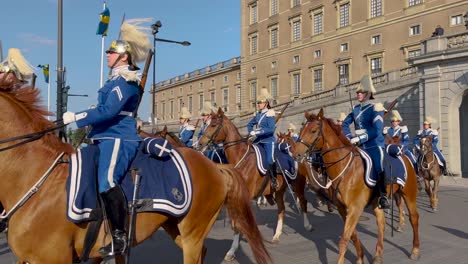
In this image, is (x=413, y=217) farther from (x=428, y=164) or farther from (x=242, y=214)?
(x=428, y=164)

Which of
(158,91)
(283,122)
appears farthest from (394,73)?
(158,91)

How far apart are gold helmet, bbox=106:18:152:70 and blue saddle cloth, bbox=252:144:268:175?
15.9ft

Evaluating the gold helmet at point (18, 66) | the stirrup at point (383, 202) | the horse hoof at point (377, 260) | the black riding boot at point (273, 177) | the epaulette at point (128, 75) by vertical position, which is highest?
the gold helmet at point (18, 66)

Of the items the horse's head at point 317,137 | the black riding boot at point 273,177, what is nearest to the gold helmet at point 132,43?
the horse's head at point 317,137

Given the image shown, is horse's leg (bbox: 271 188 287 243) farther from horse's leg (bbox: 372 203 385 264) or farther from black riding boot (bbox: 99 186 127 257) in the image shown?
black riding boot (bbox: 99 186 127 257)

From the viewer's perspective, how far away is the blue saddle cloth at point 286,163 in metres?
10.0

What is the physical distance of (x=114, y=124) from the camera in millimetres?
4320

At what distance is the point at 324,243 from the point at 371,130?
263 cm

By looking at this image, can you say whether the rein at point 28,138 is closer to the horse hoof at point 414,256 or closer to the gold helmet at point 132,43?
the gold helmet at point 132,43

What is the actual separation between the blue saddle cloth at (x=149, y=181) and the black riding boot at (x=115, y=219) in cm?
12

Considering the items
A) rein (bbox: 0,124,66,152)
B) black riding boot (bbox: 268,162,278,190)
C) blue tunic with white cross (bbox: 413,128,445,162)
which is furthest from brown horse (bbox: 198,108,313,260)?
blue tunic with white cross (bbox: 413,128,445,162)

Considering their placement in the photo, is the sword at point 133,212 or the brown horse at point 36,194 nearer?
the brown horse at point 36,194

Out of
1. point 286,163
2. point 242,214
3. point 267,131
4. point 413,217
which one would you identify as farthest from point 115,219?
point 286,163

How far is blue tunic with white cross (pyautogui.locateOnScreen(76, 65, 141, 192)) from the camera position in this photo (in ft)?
13.3
